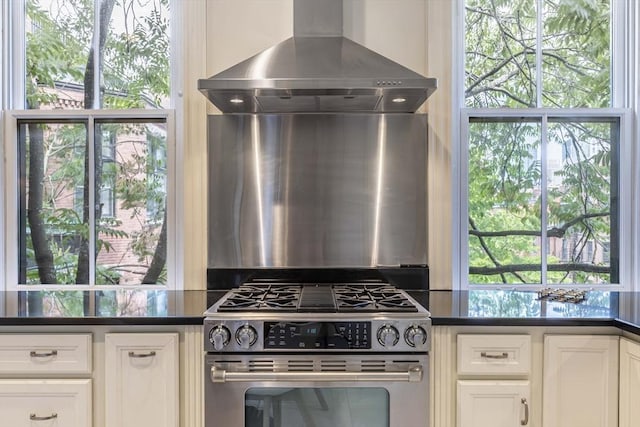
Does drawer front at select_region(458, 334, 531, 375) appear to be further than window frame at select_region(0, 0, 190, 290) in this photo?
No

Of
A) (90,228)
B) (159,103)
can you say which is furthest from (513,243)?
(90,228)

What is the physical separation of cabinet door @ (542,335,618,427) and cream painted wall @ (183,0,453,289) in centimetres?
65

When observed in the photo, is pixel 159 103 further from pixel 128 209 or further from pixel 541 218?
pixel 541 218

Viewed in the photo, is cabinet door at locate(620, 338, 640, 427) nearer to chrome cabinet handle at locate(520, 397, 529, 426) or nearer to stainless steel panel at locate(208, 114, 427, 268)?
chrome cabinet handle at locate(520, 397, 529, 426)

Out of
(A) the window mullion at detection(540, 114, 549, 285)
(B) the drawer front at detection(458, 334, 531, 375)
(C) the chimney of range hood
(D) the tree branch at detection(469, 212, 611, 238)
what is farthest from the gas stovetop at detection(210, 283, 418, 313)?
(C) the chimney of range hood

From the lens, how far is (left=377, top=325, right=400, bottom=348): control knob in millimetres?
1560

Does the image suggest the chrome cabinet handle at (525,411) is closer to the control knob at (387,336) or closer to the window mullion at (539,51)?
the control knob at (387,336)

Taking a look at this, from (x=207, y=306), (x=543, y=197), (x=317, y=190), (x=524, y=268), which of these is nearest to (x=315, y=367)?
(x=207, y=306)

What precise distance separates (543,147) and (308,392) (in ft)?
5.60

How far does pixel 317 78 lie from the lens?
68.9 inches

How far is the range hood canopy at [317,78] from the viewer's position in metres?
1.75

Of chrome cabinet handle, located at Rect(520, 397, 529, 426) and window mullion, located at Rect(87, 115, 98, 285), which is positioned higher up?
window mullion, located at Rect(87, 115, 98, 285)

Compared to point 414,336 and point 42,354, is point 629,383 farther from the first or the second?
point 42,354

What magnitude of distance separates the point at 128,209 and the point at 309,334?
1.31 meters
